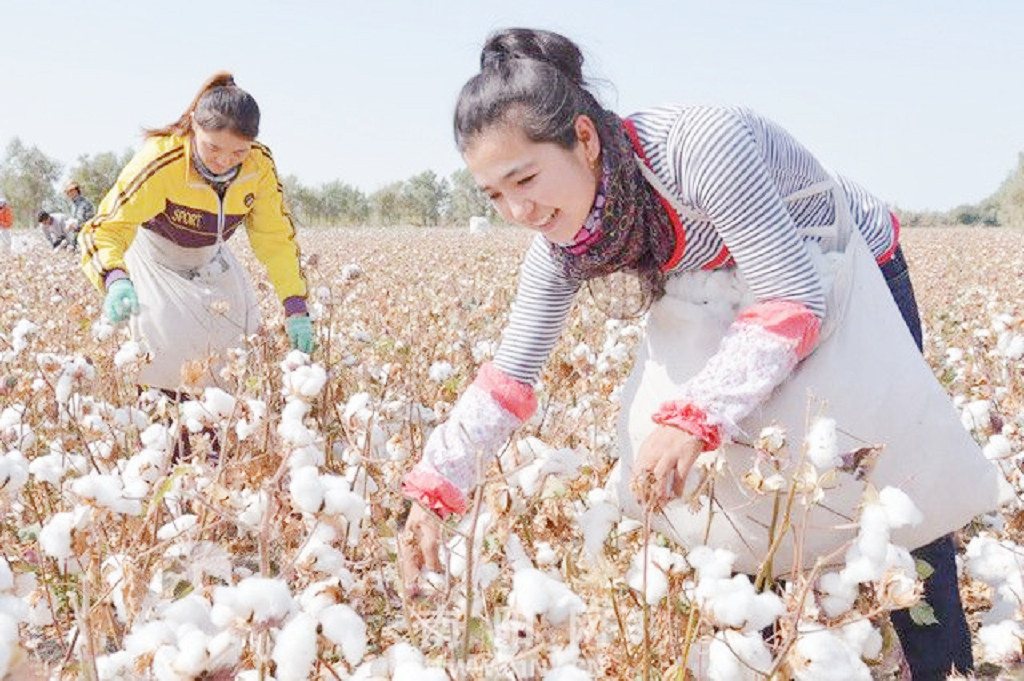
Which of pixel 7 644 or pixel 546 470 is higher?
pixel 7 644

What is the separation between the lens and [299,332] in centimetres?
385

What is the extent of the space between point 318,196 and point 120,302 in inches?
2496

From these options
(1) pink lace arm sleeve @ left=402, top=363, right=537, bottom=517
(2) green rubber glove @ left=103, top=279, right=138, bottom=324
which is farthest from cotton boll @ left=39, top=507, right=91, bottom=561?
(2) green rubber glove @ left=103, top=279, right=138, bottom=324

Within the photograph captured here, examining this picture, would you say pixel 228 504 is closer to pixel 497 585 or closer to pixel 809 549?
pixel 497 585

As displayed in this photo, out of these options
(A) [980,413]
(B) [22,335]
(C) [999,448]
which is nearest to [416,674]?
(C) [999,448]

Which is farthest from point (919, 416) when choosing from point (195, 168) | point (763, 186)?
point (195, 168)

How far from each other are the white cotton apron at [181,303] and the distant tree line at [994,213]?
50.5m

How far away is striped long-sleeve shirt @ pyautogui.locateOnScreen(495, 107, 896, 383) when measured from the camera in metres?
1.77

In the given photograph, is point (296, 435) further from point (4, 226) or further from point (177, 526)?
point (4, 226)

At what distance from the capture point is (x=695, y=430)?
1633mm

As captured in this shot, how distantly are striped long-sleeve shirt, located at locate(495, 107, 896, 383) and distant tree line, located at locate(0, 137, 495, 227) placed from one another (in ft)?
170

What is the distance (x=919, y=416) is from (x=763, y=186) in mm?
480

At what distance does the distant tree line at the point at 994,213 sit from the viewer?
178 ft

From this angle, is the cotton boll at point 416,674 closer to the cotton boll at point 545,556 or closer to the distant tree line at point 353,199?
the cotton boll at point 545,556
